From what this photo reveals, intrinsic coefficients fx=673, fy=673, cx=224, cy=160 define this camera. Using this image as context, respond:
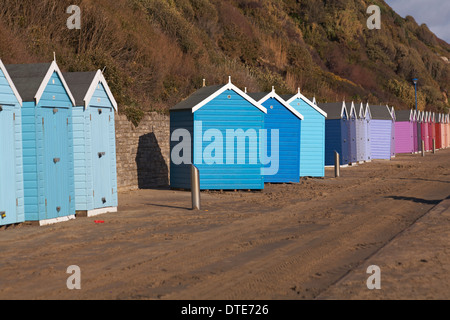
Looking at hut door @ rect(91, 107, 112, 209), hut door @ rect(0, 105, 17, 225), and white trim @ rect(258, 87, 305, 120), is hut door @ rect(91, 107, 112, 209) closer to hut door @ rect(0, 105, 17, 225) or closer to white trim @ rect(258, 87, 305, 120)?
hut door @ rect(0, 105, 17, 225)

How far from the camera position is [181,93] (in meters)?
29.9

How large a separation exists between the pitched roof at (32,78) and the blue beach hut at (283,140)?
10.2 meters

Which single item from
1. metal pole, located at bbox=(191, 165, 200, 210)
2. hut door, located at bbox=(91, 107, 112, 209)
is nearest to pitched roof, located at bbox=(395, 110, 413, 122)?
metal pole, located at bbox=(191, 165, 200, 210)

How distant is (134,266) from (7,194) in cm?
454

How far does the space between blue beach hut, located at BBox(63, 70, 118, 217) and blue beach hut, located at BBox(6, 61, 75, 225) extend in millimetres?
320

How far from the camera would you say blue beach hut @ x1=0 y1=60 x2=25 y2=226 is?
1233 centimetres

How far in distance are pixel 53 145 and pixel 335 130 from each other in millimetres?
20464

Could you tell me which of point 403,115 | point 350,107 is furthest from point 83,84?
point 403,115

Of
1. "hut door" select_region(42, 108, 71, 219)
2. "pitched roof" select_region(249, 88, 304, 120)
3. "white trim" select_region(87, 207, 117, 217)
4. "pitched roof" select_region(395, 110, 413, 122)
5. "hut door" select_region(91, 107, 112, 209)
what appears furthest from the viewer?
"pitched roof" select_region(395, 110, 413, 122)

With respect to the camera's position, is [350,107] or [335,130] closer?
[335,130]

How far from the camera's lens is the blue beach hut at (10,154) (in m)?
12.3

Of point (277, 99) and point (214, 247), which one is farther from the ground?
point (277, 99)

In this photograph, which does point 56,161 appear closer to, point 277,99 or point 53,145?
point 53,145

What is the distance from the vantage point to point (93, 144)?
1468 centimetres
